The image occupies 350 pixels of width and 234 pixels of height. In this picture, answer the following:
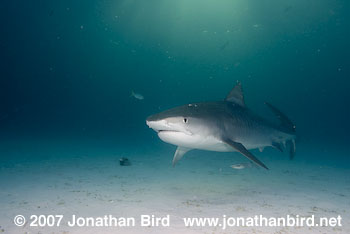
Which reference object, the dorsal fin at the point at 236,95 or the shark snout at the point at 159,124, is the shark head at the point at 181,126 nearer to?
the shark snout at the point at 159,124

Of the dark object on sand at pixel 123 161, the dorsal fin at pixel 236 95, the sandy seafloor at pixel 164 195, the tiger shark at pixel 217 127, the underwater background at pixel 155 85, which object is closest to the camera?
the sandy seafloor at pixel 164 195

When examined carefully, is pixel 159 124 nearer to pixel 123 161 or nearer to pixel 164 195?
pixel 164 195

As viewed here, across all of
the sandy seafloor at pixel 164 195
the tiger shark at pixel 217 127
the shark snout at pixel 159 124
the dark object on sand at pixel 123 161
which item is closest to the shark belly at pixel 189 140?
the tiger shark at pixel 217 127

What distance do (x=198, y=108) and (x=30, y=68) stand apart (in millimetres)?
129976

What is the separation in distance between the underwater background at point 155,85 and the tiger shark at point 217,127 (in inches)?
48.6

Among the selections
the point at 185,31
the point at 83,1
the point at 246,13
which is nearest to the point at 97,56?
the point at 185,31

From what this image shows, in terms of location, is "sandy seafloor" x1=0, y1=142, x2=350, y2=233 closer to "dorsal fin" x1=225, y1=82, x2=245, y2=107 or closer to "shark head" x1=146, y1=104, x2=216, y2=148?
"shark head" x1=146, y1=104, x2=216, y2=148

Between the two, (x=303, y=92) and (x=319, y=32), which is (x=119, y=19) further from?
(x=303, y=92)

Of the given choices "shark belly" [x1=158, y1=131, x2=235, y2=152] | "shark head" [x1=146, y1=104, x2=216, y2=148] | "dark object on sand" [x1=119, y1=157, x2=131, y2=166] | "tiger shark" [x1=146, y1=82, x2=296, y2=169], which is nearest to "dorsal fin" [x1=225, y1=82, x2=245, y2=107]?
"tiger shark" [x1=146, y1=82, x2=296, y2=169]

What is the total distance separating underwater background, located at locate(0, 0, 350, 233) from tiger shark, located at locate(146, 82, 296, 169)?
1235mm

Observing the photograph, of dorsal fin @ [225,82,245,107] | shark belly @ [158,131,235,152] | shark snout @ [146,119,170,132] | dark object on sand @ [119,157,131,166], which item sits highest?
dorsal fin @ [225,82,245,107]

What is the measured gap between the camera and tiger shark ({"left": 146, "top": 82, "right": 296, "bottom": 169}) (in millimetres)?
4133

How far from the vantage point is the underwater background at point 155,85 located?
7145 millimetres

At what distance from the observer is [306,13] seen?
36.5m
